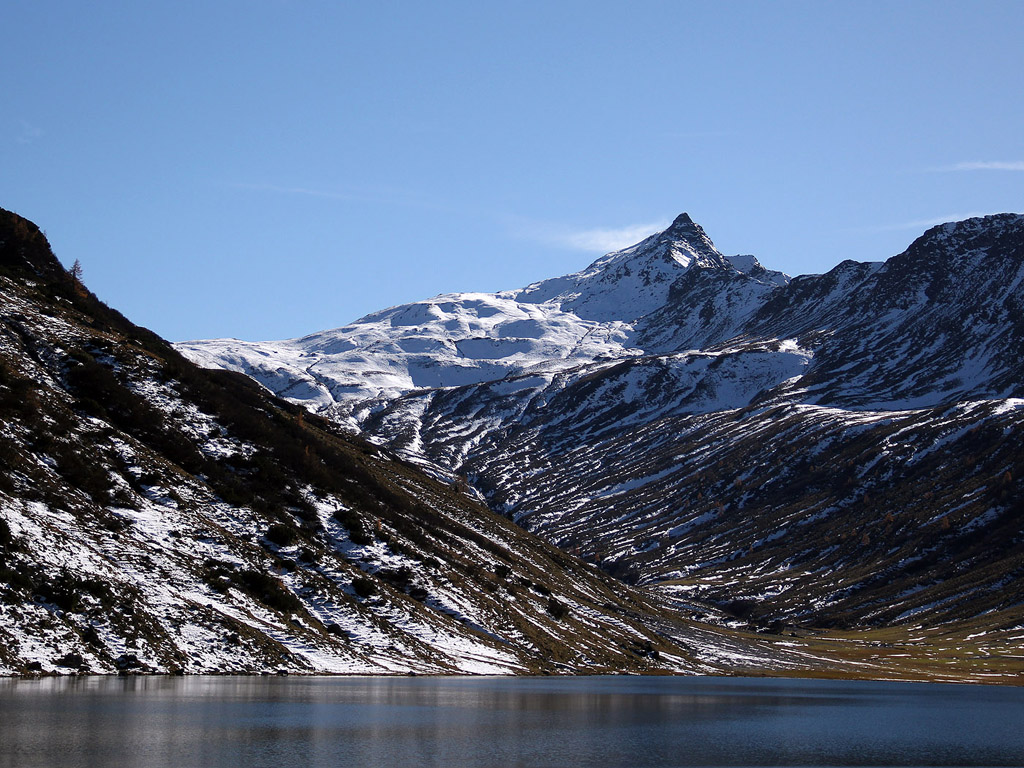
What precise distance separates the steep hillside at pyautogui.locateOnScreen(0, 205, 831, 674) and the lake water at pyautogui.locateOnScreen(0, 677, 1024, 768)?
209 inches

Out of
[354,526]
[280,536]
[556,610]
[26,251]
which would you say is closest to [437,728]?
[280,536]

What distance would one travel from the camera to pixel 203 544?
97.8 m

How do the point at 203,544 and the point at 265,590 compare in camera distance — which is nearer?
the point at 265,590

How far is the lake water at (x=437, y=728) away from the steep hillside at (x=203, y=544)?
17.4 ft

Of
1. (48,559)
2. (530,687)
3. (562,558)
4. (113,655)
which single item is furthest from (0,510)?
(562,558)

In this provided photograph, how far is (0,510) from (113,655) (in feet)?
49.6

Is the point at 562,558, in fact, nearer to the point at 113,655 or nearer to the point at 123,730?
the point at 113,655

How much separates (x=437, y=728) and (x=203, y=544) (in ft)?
149

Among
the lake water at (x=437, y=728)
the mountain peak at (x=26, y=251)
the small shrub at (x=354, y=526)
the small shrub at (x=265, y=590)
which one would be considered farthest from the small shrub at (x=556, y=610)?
the mountain peak at (x=26, y=251)

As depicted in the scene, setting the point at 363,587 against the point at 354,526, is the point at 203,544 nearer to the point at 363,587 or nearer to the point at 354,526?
the point at 363,587

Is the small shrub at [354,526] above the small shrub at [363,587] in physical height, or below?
above

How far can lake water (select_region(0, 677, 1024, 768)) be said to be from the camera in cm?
4700

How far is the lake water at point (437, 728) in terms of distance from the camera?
154ft

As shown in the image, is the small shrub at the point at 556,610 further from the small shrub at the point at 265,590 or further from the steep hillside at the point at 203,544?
the small shrub at the point at 265,590
